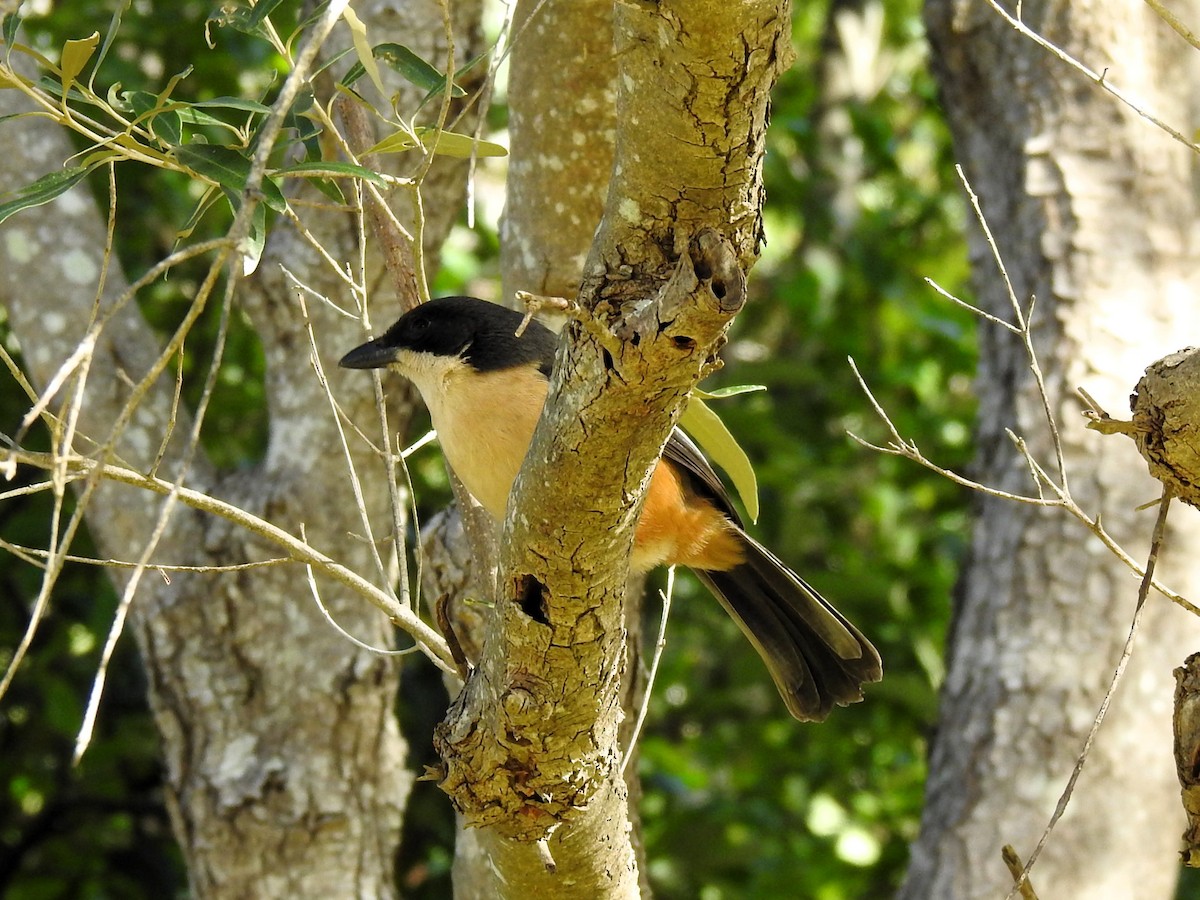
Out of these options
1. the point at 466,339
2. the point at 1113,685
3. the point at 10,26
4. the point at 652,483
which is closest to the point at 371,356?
the point at 466,339

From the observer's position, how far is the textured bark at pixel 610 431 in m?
1.76

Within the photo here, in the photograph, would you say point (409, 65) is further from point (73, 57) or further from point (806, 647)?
point (806, 647)

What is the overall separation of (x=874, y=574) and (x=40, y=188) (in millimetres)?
4733

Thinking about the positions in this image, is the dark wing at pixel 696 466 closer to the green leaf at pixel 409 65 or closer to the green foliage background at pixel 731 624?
the green leaf at pixel 409 65

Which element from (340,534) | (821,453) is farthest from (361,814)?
(821,453)

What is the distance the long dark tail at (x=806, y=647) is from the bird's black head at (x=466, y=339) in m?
0.86

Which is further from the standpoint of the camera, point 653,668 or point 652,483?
point 652,483

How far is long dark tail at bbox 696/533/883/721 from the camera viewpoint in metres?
3.75

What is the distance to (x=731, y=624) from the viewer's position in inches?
272

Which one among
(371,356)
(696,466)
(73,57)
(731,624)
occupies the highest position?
(73,57)

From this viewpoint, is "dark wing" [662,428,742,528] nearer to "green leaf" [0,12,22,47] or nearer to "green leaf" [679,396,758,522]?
"green leaf" [679,396,758,522]

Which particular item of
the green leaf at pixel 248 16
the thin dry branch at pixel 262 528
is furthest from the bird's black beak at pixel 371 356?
the green leaf at pixel 248 16

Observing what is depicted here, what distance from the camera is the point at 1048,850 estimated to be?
4469 millimetres

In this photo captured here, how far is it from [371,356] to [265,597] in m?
1.13
